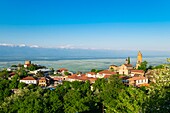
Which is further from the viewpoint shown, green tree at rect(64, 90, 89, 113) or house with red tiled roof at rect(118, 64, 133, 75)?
house with red tiled roof at rect(118, 64, 133, 75)

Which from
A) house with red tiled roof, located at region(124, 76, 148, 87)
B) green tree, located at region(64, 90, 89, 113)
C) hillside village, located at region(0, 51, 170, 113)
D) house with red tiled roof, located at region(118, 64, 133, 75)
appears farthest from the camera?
house with red tiled roof, located at region(118, 64, 133, 75)

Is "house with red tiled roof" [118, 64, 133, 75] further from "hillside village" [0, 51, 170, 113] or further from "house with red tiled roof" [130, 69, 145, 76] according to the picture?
"hillside village" [0, 51, 170, 113]

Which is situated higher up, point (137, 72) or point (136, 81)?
point (137, 72)

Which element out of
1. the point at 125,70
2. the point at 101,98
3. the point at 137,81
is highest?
the point at 125,70

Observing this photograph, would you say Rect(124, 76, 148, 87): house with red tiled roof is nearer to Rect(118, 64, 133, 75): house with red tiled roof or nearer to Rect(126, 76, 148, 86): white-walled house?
Rect(126, 76, 148, 86): white-walled house

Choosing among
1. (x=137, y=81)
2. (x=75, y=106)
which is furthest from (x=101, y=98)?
(x=137, y=81)

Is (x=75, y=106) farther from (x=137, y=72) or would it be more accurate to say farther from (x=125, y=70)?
(x=125, y=70)

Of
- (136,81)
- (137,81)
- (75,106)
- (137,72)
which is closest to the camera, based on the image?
(75,106)

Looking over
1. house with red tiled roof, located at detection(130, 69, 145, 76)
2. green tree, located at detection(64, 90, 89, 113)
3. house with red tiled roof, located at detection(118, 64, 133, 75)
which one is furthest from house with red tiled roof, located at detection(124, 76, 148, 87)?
green tree, located at detection(64, 90, 89, 113)

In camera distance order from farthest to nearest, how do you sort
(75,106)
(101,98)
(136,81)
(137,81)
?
(137,81) < (136,81) < (101,98) < (75,106)

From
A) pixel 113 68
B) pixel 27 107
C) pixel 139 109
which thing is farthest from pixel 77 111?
pixel 113 68

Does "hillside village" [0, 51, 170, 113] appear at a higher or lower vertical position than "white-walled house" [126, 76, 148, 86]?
higher

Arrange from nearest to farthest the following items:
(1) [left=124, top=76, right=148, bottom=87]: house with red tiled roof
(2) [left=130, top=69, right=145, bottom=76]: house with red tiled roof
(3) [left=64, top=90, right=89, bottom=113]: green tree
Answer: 1. (3) [left=64, top=90, right=89, bottom=113]: green tree
2. (1) [left=124, top=76, right=148, bottom=87]: house with red tiled roof
3. (2) [left=130, top=69, right=145, bottom=76]: house with red tiled roof

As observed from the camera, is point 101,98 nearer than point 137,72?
A: Yes
